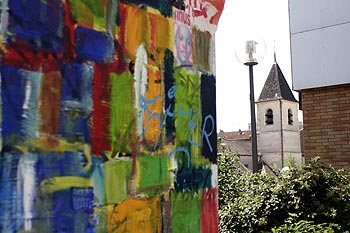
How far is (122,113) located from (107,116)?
0.41 ft

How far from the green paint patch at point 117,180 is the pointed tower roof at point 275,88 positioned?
54739mm

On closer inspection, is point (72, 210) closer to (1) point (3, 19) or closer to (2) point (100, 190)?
(2) point (100, 190)

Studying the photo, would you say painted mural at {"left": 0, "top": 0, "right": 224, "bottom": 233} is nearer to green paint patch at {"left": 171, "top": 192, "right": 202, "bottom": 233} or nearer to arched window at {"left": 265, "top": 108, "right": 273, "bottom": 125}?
green paint patch at {"left": 171, "top": 192, "right": 202, "bottom": 233}

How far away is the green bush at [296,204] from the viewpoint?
19.1 feet

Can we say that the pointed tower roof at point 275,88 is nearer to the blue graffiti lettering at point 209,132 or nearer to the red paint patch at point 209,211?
the blue graffiti lettering at point 209,132

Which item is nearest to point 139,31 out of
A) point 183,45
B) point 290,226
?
point 183,45

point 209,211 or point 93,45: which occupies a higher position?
point 93,45

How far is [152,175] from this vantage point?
2.73 metres

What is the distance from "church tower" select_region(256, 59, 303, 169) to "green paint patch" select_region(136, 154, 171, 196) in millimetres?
56176

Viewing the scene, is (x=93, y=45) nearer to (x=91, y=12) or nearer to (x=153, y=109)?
(x=91, y=12)

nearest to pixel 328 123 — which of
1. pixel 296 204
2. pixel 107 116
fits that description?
pixel 296 204

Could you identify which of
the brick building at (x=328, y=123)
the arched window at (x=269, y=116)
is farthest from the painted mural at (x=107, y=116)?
the arched window at (x=269, y=116)

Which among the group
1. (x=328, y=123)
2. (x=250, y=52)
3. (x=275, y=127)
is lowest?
(x=328, y=123)

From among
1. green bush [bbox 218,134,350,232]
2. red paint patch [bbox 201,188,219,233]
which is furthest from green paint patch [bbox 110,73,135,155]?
green bush [bbox 218,134,350,232]
